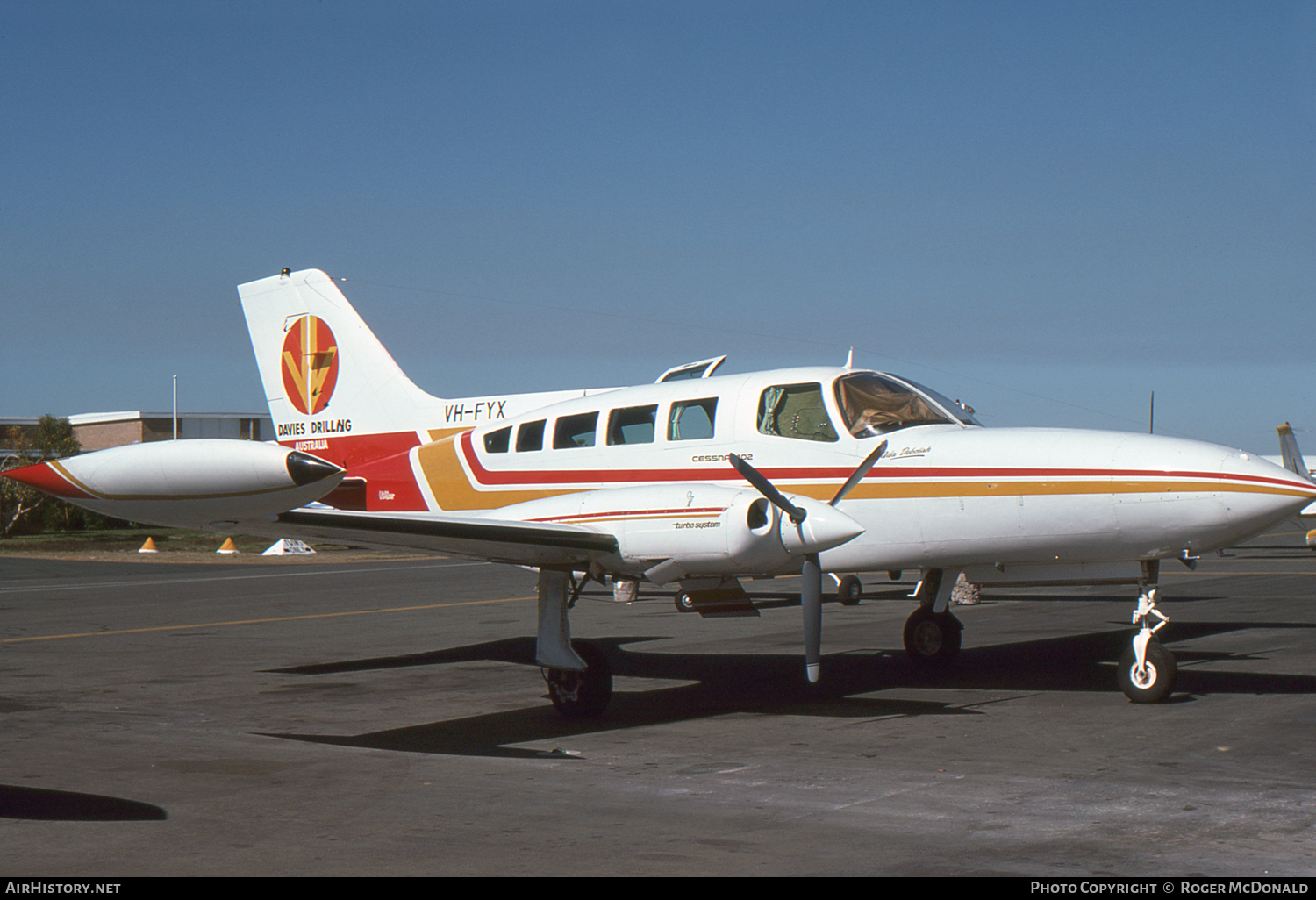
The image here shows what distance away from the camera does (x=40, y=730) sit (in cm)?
Result: 948

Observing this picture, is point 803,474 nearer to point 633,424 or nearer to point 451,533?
point 633,424

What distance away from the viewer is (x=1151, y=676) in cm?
1004

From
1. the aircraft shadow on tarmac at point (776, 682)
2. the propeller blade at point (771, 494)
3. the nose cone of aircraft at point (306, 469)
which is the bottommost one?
the aircraft shadow on tarmac at point (776, 682)

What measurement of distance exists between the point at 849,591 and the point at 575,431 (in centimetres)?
1085

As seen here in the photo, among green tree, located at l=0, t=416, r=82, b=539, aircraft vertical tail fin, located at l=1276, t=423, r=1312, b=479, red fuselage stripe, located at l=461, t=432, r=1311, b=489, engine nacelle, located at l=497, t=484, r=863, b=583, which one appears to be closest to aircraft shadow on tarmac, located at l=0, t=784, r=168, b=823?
engine nacelle, located at l=497, t=484, r=863, b=583

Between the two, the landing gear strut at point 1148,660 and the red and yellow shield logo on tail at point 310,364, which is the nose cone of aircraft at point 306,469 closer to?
the red and yellow shield logo on tail at point 310,364

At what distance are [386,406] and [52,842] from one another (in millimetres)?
8457

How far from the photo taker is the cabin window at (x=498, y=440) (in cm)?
1217

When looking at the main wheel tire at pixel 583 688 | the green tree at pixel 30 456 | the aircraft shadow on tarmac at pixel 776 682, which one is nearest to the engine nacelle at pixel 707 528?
the main wheel tire at pixel 583 688

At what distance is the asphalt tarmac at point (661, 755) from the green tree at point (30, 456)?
41.3 m

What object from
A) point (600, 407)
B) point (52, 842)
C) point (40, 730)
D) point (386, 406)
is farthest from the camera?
point (386, 406)

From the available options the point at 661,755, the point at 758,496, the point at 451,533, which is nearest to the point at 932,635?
the point at 758,496
